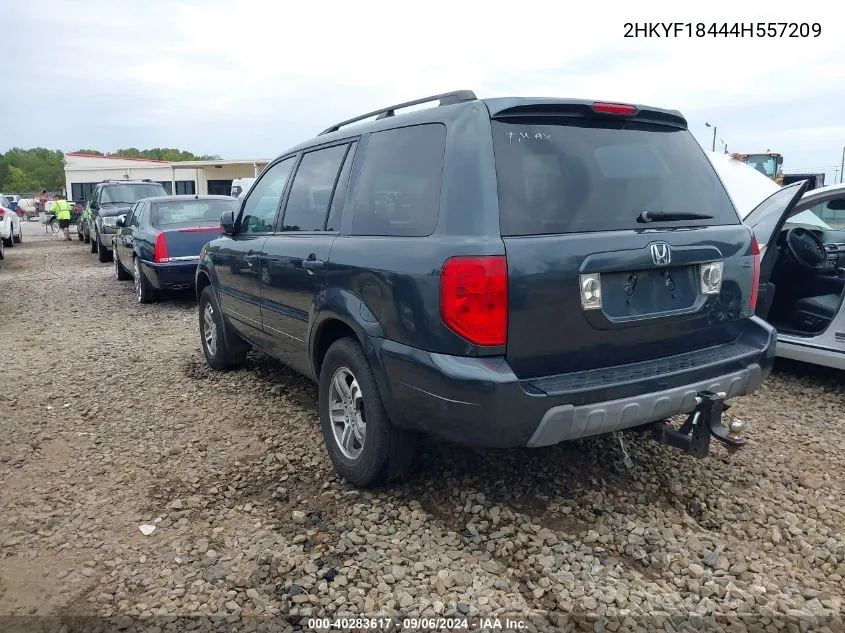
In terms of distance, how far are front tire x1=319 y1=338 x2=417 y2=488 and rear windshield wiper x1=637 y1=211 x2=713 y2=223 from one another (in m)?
1.45

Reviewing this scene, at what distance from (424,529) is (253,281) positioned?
2260mm

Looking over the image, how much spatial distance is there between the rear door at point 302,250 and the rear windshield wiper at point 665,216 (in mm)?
1575

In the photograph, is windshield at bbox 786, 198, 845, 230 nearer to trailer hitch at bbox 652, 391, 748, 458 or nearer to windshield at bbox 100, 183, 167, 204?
trailer hitch at bbox 652, 391, 748, 458

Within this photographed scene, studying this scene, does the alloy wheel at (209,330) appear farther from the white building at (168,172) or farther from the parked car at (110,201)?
the white building at (168,172)

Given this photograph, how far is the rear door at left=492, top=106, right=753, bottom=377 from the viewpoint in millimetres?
2768

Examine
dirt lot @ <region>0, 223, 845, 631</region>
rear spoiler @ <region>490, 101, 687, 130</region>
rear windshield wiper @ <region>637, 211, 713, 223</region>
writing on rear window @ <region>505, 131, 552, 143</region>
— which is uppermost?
rear spoiler @ <region>490, 101, 687, 130</region>

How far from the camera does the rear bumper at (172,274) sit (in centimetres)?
919

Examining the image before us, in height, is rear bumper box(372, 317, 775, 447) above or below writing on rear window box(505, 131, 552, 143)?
below

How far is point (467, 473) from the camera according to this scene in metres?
3.71

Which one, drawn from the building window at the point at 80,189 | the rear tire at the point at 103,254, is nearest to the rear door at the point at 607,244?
the rear tire at the point at 103,254

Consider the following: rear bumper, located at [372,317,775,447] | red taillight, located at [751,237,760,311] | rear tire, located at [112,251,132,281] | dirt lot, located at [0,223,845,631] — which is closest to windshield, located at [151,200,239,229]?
rear tire, located at [112,251,132,281]

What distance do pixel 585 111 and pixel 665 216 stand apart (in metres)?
0.61

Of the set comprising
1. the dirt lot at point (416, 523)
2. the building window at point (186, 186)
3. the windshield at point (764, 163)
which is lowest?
the dirt lot at point (416, 523)

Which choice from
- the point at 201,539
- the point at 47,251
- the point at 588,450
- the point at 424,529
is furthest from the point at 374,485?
the point at 47,251
